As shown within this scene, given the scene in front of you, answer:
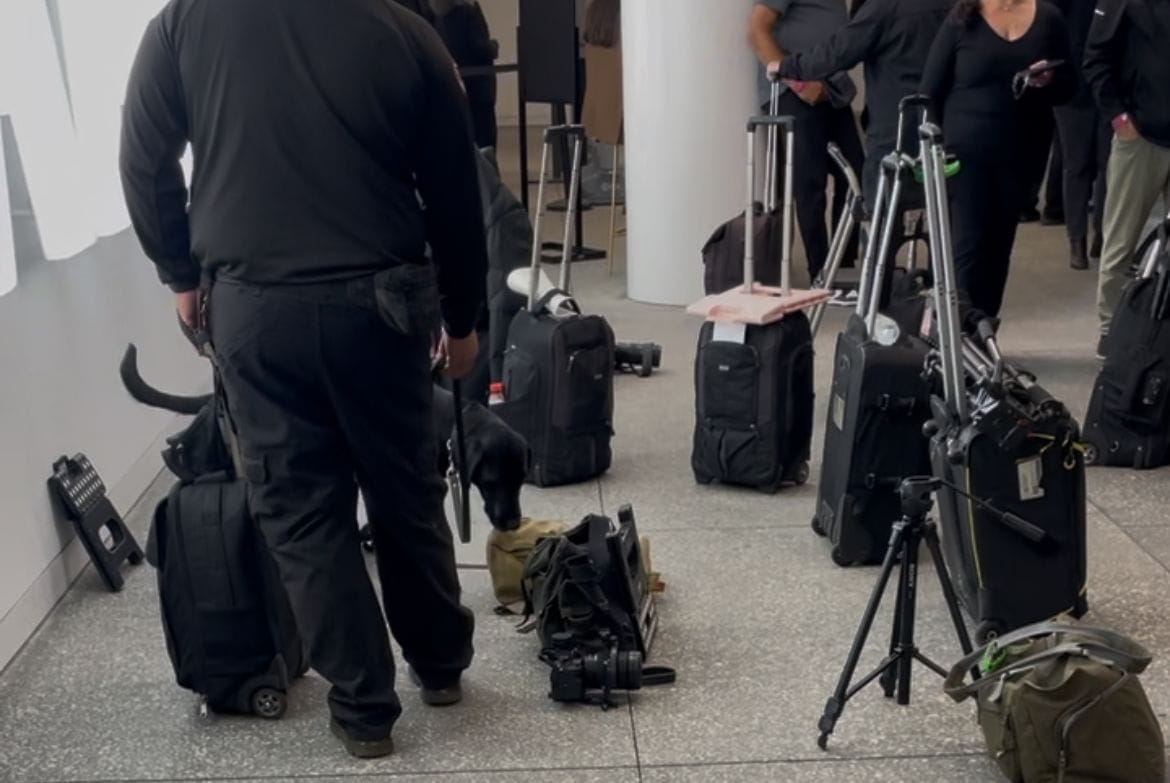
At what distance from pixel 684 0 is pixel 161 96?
386 centimetres

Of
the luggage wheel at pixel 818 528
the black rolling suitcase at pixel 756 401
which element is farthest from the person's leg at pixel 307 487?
the black rolling suitcase at pixel 756 401

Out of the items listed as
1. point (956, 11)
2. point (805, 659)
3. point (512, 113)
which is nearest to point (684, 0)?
point (956, 11)

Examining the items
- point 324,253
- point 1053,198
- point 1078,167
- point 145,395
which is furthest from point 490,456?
point 1053,198

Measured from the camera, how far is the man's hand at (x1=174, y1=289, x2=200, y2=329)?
2633 mm

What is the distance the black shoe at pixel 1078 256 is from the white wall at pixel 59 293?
14.8ft

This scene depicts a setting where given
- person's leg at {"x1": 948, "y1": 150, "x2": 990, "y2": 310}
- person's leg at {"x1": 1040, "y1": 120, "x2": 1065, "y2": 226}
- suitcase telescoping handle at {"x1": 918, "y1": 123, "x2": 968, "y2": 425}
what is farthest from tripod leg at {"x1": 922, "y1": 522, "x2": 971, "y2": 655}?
person's leg at {"x1": 1040, "y1": 120, "x2": 1065, "y2": 226}

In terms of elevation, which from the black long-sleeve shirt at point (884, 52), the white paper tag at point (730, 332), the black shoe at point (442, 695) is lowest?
the black shoe at point (442, 695)

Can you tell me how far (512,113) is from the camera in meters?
12.8

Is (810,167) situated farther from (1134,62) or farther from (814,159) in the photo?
(1134,62)

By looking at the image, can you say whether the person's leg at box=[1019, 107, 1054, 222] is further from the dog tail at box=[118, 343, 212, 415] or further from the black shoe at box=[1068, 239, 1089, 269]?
the dog tail at box=[118, 343, 212, 415]

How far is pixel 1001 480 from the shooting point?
2809 mm

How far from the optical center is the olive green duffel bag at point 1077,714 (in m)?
2.36

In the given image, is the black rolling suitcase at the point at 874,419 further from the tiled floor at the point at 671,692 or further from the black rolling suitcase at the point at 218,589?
the black rolling suitcase at the point at 218,589

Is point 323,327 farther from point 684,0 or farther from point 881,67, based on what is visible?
point 684,0
